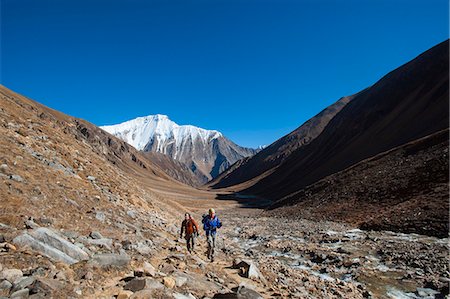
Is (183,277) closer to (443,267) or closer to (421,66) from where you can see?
(443,267)

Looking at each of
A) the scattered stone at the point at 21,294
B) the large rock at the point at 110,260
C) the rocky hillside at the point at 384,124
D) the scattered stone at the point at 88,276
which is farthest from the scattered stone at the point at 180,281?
the rocky hillside at the point at 384,124

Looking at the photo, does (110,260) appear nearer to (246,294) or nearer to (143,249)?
(143,249)

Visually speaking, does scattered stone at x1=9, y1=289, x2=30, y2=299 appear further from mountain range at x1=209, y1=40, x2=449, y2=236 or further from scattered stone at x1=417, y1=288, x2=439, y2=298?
mountain range at x1=209, y1=40, x2=449, y2=236

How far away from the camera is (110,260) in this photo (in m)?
9.96

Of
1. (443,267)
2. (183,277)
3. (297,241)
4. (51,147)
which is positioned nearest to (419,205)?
(297,241)

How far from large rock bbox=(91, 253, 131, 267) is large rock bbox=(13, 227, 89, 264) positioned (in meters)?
0.41

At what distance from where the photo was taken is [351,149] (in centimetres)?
10169

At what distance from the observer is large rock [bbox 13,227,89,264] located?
9.26m

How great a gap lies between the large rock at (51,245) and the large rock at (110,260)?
1.35 ft

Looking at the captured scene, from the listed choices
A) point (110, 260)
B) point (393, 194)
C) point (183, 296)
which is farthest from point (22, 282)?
point (393, 194)

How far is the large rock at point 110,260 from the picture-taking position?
9.70m

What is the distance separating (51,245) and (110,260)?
182 cm

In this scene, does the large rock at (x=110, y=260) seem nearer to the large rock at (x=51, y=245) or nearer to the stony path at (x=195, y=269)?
A: the stony path at (x=195, y=269)

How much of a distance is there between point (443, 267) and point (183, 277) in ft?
44.9
